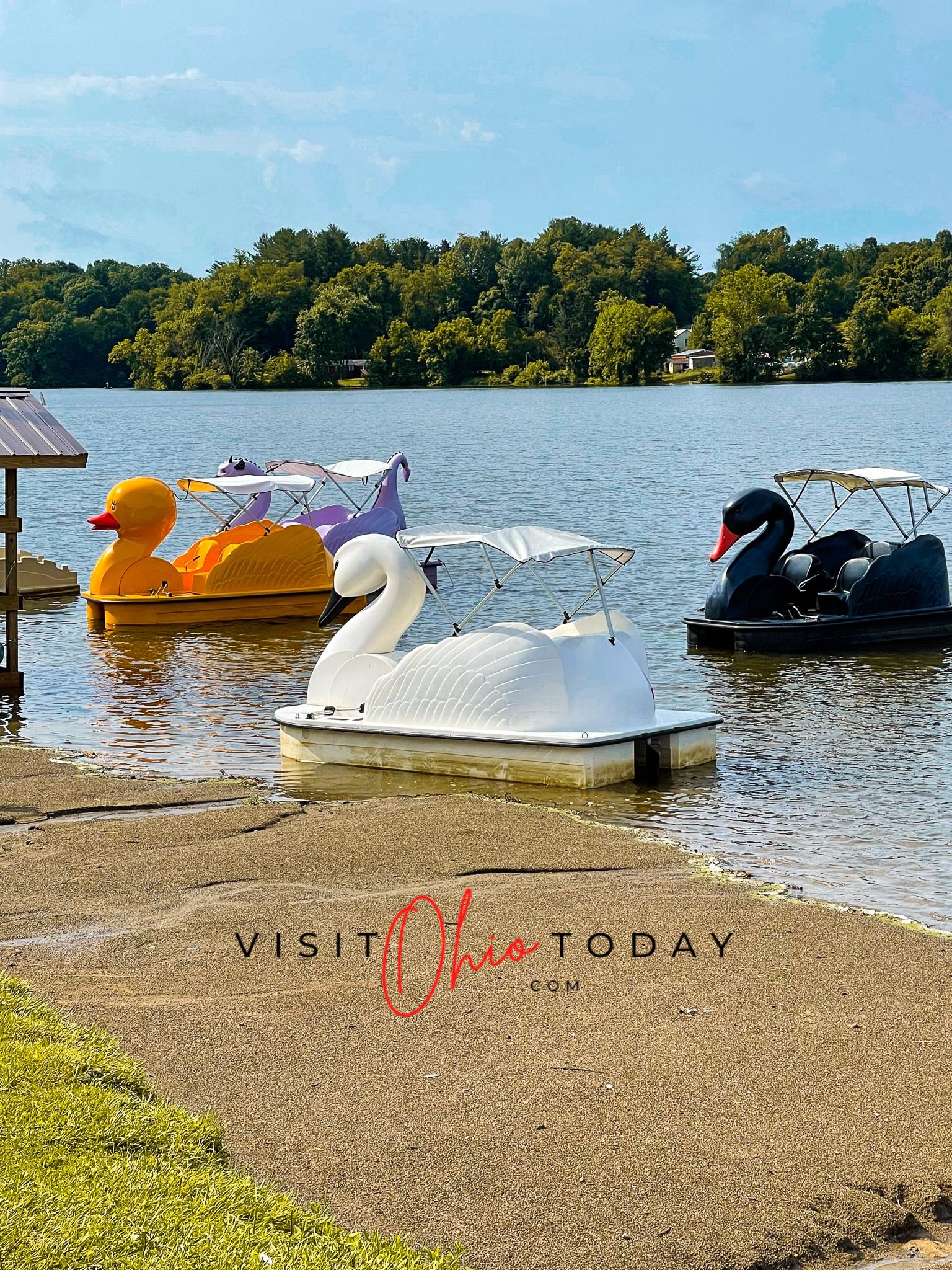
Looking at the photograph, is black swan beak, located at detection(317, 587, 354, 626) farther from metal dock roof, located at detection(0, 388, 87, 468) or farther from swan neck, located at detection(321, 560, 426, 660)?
metal dock roof, located at detection(0, 388, 87, 468)

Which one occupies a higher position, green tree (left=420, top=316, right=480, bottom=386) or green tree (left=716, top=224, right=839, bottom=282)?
green tree (left=716, top=224, right=839, bottom=282)

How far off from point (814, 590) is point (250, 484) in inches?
330

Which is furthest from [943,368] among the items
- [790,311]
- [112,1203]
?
[112,1203]

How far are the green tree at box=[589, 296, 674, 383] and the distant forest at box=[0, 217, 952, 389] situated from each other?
0.19m

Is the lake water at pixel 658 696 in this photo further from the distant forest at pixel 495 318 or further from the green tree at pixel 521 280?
the green tree at pixel 521 280

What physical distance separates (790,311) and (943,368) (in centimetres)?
1544

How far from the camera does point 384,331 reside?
5940 inches

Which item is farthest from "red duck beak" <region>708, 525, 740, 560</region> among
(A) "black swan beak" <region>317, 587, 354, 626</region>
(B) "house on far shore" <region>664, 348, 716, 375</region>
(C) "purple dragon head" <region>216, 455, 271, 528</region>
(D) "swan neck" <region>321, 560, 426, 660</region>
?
(B) "house on far shore" <region>664, 348, 716, 375</region>

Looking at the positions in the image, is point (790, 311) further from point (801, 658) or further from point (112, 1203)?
point (112, 1203)

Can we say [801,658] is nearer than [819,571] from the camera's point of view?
Yes

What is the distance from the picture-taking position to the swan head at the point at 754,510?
1955 centimetres

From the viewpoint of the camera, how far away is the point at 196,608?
72.0ft

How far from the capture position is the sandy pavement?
479 centimetres

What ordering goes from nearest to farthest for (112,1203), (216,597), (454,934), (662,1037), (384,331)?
(112,1203) < (662,1037) < (454,934) < (216,597) < (384,331)
